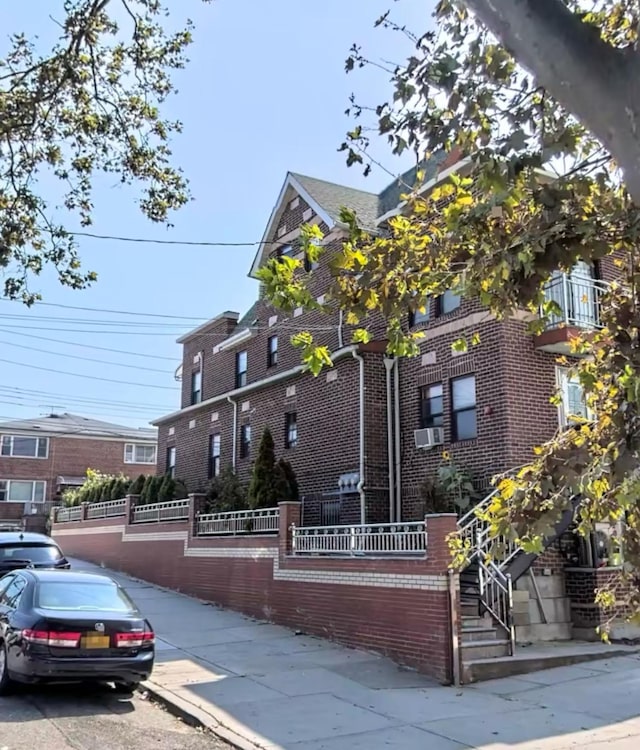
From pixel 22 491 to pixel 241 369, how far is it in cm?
2443

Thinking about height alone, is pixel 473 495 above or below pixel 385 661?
above

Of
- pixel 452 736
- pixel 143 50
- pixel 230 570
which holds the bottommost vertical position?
pixel 452 736

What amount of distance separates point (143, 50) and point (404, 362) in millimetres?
8618

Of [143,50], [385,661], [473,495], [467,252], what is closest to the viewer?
[467,252]

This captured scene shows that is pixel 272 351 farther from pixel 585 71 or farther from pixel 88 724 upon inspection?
pixel 585 71

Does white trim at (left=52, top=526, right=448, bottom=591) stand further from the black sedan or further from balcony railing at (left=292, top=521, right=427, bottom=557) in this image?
the black sedan

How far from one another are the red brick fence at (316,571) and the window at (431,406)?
2329mm

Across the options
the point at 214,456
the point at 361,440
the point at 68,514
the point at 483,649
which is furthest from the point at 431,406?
the point at 68,514

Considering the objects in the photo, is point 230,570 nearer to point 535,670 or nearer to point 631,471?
point 535,670

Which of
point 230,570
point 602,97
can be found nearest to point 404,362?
point 230,570

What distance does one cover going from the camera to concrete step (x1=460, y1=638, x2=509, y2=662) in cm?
1057

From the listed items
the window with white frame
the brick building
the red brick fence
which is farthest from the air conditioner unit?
the window with white frame

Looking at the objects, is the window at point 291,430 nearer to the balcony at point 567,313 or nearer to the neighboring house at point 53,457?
the balcony at point 567,313

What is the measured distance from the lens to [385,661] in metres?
11.4
